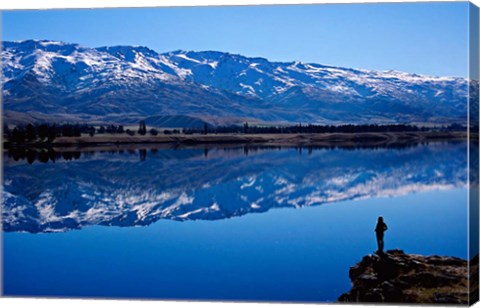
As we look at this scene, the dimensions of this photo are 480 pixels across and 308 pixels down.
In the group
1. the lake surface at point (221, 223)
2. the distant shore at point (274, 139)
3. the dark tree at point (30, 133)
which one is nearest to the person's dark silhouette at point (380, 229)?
the lake surface at point (221, 223)

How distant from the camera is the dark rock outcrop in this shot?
8.98 meters

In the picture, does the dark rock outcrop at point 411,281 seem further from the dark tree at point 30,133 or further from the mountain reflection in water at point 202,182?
the dark tree at point 30,133

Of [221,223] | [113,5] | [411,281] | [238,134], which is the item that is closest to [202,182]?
[221,223]

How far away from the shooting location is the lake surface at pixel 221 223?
10.6m

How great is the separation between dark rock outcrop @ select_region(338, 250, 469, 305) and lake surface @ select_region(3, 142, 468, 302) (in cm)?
40

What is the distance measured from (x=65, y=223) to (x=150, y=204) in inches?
87.6

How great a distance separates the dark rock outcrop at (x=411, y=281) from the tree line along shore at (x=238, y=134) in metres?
3.87

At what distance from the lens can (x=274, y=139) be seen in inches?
1139

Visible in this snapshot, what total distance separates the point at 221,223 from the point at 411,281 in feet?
19.8

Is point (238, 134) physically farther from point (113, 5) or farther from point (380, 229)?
point (380, 229)

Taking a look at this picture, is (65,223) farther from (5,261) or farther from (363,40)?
(363,40)

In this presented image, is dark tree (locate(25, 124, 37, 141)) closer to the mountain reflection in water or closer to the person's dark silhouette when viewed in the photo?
the mountain reflection in water

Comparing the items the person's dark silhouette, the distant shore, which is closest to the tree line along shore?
the distant shore

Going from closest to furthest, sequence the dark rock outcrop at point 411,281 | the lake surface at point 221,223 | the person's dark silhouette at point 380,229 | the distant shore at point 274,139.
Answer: the dark rock outcrop at point 411,281, the person's dark silhouette at point 380,229, the lake surface at point 221,223, the distant shore at point 274,139
